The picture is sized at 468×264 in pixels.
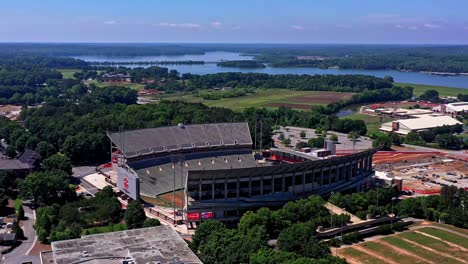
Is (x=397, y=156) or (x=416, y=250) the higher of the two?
(x=397, y=156)

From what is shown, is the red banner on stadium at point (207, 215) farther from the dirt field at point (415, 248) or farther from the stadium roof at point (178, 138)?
the stadium roof at point (178, 138)

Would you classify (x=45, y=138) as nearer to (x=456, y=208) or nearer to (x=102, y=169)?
(x=102, y=169)

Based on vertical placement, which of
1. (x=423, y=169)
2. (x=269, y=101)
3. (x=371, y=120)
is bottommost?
(x=423, y=169)

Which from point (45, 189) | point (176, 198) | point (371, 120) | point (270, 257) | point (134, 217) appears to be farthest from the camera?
point (371, 120)

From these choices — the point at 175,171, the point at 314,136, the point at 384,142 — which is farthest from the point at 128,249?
the point at 314,136

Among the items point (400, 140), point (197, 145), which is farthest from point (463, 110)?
point (197, 145)

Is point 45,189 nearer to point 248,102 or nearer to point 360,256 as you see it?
point 360,256

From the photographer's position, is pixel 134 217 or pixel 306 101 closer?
pixel 134 217
